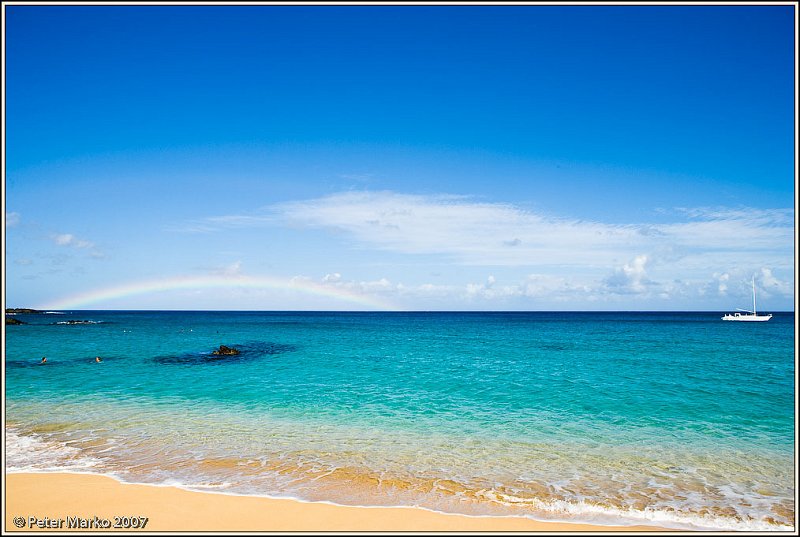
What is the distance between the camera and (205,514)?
7977 mm

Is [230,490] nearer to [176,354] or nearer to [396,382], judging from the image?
[396,382]

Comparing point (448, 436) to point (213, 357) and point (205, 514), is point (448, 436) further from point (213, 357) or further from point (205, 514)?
point (213, 357)

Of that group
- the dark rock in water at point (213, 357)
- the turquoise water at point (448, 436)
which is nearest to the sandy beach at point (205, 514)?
the turquoise water at point (448, 436)

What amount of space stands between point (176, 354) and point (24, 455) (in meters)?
27.2

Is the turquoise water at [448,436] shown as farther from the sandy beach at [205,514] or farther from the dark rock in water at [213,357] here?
the dark rock in water at [213,357]

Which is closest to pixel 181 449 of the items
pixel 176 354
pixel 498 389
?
pixel 498 389

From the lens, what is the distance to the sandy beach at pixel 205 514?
24.8 ft

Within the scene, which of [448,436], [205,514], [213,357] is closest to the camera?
[205,514]

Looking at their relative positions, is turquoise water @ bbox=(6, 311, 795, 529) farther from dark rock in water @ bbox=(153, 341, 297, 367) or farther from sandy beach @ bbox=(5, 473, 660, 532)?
dark rock in water @ bbox=(153, 341, 297, 367)

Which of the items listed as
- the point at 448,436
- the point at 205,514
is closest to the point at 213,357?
the point at 448,436

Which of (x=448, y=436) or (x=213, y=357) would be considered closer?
(x=448, y=436)

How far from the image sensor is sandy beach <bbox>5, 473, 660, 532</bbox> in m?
7.56

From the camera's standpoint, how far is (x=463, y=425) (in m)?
14.2

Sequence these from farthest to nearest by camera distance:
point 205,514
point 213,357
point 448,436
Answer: point 213,357 < point 448,436 < point 205,514
